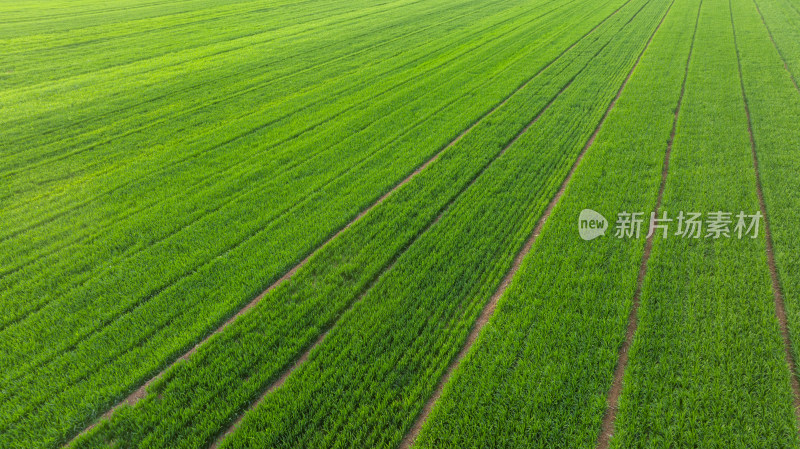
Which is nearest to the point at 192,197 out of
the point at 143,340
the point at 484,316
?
the point at 143,340

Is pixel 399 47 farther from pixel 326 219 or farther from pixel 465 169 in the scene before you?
pixel 326 219

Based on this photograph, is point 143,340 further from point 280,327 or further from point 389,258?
point 389,258

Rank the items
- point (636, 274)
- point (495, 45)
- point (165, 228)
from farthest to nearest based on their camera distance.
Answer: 1. point (495, 45)
2. point (165, 228)
3. point (636, 274)

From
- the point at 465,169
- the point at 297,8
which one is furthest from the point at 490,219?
the point at 297,8

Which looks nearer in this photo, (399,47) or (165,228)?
(165,228)

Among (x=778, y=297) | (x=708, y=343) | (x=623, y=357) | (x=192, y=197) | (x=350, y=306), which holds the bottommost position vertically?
(x=778, y=297)

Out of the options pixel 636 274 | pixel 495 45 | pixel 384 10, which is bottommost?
pixel 636 274
